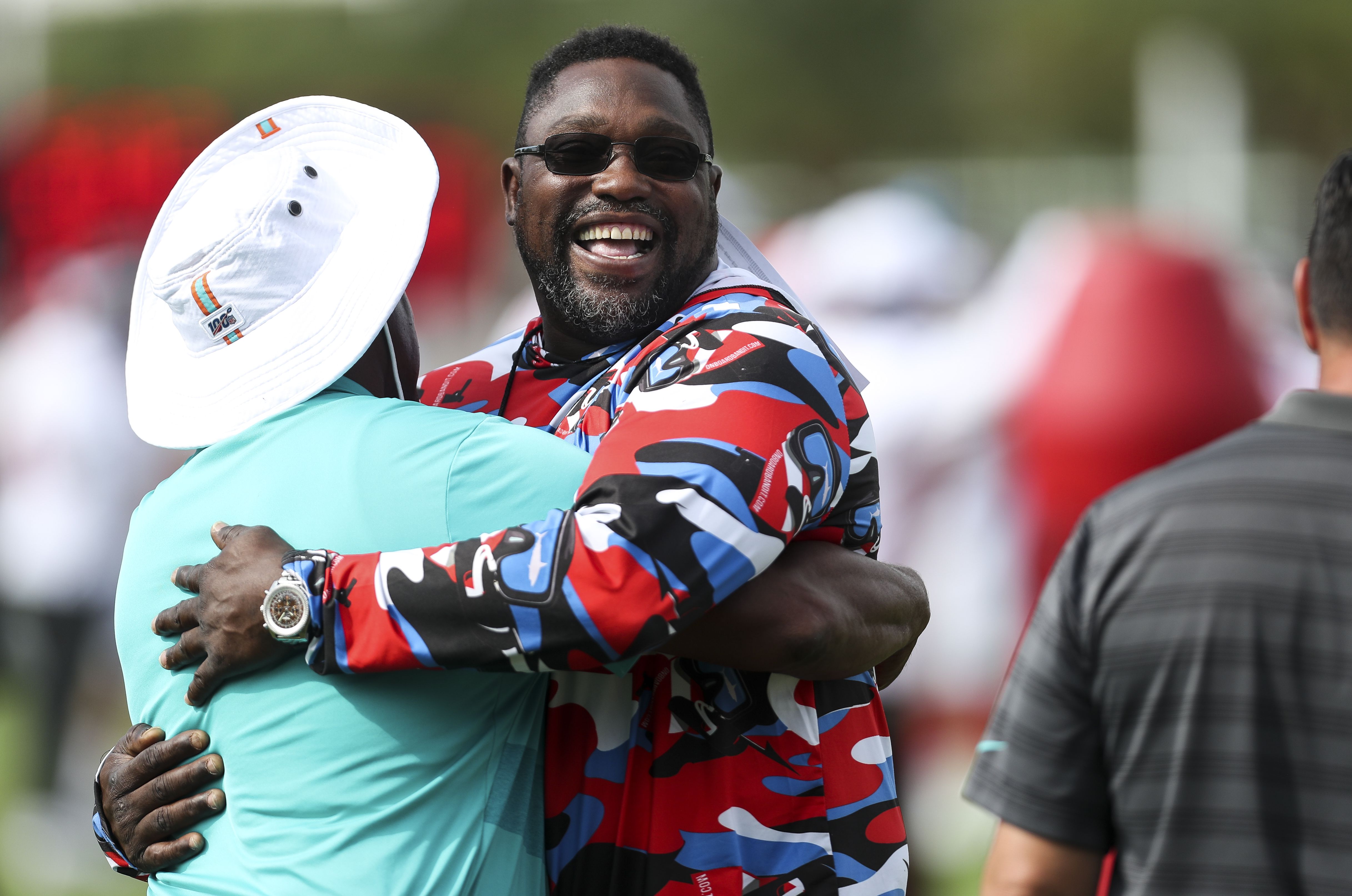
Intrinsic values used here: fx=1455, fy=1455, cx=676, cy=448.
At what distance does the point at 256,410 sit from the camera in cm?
243

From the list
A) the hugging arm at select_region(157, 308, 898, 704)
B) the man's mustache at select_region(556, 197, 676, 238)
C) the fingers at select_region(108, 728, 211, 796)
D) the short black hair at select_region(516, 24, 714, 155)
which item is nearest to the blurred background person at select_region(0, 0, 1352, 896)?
the short black hair at select_region(516, 24, 714, 155)

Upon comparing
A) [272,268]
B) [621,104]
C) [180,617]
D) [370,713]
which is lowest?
[370,713]

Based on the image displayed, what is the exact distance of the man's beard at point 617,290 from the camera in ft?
9.71

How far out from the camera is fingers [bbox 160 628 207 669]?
2.35m

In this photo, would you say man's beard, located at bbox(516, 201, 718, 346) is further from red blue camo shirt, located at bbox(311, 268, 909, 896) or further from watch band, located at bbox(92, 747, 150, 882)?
watch band, located at bbox(92, 747, 150, 882)

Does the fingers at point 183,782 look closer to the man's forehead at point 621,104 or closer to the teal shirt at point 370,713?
the teal shirt at point 370,713

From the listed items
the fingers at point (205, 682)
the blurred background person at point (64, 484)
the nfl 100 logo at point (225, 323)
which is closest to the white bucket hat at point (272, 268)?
the nfl 100 logo at point (225, 323)

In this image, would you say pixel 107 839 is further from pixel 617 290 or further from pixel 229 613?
pixel 617 290

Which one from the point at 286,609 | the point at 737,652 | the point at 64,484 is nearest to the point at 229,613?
the point at 286,609

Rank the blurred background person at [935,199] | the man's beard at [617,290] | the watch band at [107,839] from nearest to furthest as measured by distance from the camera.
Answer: the watch band at [107,839] → the man's beard at [617,290] → the blurred background person at [935,199]

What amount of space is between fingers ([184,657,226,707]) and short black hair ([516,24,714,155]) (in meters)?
1.36

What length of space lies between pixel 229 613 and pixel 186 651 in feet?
0.50

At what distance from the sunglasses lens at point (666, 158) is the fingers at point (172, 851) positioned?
5.00ft

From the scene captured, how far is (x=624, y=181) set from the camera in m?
2.96
